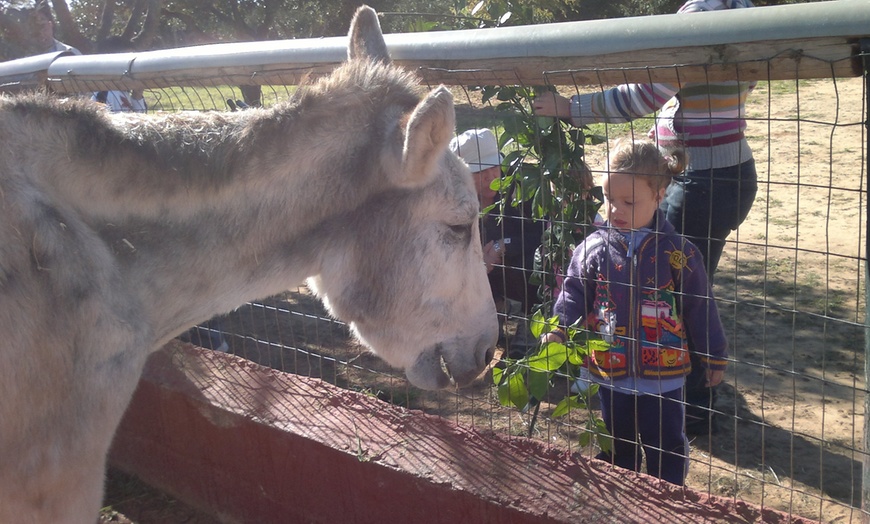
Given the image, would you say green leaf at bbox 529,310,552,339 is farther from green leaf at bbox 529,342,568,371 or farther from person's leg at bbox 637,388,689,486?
person's leg at bbox 637,388,689,486

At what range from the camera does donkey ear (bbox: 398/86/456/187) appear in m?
2.41

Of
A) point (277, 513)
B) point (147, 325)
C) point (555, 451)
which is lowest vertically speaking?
point (277, 513)

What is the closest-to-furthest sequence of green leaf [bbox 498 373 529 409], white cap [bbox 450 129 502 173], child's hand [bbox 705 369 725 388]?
green leaf [bbox 498 373 529 409] → child's hand [bbox 705 369 725 388] → white cap [bbox 450 129 502 173]

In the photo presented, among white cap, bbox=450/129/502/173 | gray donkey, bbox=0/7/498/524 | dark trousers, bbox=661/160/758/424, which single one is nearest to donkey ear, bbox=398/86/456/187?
gray donkey, bbox=0/7/498/524

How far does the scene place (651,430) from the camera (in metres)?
3.52

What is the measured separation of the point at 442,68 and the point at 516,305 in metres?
3.43

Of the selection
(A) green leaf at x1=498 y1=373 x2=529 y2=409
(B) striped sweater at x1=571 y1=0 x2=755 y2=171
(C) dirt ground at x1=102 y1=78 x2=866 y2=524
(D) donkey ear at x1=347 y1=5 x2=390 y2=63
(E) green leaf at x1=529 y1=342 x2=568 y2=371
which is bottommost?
(C) dirt ground at x1=102 y1=78 x2=866 y2=524

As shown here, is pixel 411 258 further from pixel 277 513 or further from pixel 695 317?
pixel 277 513

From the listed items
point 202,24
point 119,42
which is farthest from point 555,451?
point 202,24

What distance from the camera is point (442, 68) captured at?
3.17 meters

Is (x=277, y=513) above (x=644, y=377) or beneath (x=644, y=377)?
beneath

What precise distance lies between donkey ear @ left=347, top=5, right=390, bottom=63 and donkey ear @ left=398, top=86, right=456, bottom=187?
0.69m

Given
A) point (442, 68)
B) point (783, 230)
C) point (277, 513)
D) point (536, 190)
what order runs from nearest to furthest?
point (442, 68)
point (536, 190)
point (277, 513)
point (783, 230)

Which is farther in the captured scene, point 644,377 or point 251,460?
point 251,460
